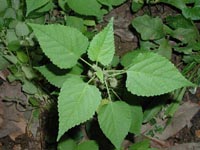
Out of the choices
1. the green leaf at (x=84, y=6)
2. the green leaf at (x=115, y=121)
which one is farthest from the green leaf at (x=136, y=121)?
the green leaf at (x=84, y=6)

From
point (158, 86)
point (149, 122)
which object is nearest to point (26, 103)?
point (149, 122)

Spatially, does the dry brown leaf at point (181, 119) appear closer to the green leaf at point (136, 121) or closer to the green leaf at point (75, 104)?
the green leaf at point (136, 121)

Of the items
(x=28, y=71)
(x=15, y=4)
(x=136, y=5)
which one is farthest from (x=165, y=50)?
(x=15, y=4)

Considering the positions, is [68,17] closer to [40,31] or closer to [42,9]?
[42,9]

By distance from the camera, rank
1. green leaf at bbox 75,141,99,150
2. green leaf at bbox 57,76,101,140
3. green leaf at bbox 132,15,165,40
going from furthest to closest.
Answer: green leaf at bbox 132,15,165,40, green leaf at bbox 75,141,99,150, green leaf at bbox 57,76,101,140

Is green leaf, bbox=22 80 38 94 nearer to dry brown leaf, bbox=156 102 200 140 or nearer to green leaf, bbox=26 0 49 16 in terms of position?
green leaf, bbox=26 0 49 16

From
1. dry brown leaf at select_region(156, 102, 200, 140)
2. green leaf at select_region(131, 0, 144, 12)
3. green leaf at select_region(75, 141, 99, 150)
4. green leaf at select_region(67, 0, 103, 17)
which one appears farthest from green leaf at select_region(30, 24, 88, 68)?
dry brown leaf at select_region(156, 102, 200, 140)

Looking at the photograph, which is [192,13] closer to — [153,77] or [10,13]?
[153,77]
